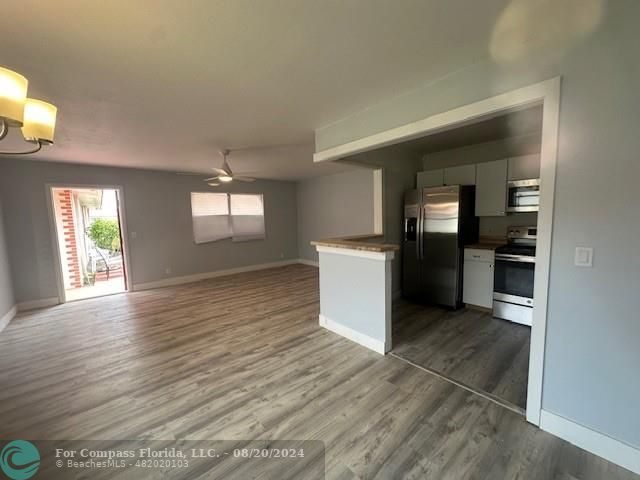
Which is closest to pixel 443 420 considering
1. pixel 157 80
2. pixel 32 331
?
pixel 157 80

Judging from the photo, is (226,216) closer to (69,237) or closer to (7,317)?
(69,237)

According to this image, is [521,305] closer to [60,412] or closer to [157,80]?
[157,80]

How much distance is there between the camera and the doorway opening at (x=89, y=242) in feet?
18.2

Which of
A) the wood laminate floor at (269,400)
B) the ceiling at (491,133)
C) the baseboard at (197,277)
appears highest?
the ceiling at (491,133)

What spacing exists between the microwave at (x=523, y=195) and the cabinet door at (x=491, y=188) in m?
0.07

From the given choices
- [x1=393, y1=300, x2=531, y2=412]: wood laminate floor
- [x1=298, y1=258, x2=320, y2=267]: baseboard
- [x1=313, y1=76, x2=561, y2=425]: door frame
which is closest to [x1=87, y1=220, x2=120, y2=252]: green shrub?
[x1=298, y1=258, x2=320, y2=267]: baseboard

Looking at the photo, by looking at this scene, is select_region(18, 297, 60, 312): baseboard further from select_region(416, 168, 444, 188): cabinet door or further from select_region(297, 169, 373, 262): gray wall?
select_region(416, 168, 444, 188): cabinet door

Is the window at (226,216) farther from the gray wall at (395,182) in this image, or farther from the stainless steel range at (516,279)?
the stainless steel range at (516,279)

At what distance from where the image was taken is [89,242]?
7.07 m

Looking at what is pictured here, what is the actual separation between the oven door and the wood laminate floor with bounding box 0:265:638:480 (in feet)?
5.93

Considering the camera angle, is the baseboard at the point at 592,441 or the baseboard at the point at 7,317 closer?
the baseboard at the point at 592,441

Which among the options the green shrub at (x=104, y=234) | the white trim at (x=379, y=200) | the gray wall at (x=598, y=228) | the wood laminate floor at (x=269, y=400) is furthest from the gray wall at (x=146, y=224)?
the gray wall at (x=598, y=228)

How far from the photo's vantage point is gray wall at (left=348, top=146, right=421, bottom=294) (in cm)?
399

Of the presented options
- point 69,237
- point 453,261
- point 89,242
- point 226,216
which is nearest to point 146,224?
point 226,216
